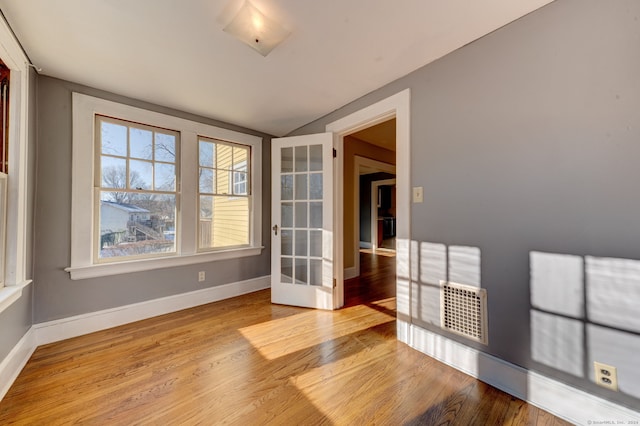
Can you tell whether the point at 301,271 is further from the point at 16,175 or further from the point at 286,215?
the point at 16,175

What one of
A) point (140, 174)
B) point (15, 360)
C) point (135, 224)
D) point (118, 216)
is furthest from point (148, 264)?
point (15, 360)

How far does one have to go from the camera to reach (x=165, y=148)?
2.73m

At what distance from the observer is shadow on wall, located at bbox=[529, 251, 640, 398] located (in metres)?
1.14

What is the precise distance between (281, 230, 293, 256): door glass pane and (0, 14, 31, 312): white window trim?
2104mm

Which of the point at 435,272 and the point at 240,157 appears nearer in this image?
the point at 435,272

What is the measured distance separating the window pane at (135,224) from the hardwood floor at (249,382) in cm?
77

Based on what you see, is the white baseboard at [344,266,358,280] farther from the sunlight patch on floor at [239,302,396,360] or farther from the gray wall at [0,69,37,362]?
the gray wall at [0,69,37,362]

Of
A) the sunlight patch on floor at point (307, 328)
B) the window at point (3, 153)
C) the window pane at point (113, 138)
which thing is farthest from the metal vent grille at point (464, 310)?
the window pane at point (113, 138)

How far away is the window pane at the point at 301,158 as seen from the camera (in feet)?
9.62

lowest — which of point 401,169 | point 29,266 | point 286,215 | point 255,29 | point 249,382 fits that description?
point 249,382

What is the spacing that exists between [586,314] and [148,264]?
3437 mm

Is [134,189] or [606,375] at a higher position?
[134,189]

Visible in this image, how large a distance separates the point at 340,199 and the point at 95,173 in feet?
8.01

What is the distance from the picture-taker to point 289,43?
5.57 feet
